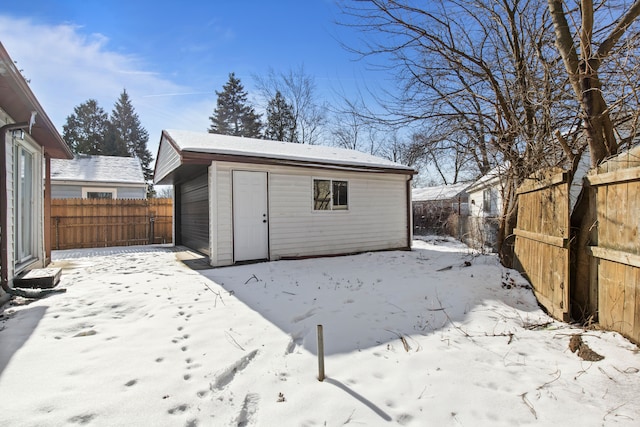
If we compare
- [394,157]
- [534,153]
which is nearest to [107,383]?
[534,153]

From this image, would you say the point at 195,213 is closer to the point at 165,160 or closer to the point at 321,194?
the point at 165,160

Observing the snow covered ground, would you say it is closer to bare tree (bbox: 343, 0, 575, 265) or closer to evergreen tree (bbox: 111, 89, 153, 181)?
bare tree (bbox: 343, 0, 575, 265)

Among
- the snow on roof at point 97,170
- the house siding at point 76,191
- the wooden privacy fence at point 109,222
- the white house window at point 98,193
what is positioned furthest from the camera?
the white house window at point 98,193

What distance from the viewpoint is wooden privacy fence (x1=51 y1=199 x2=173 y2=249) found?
1091cm

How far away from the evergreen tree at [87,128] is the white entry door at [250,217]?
28.2 metres

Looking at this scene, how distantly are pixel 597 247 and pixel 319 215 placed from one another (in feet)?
19.6

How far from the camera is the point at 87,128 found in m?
29.3

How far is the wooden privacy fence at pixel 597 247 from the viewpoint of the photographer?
113 inches

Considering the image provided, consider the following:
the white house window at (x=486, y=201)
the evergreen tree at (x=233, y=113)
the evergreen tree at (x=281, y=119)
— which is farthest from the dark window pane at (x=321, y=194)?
the evergreen tree at (x=233, y=113)

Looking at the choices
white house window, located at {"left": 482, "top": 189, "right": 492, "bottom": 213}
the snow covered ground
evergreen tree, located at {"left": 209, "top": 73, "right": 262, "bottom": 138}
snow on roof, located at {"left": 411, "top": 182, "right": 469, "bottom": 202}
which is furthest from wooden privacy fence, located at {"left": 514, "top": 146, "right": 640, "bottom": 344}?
evergreen tree, located at {"left": 209, "top": 73, "right": 262, "bottom": 138}

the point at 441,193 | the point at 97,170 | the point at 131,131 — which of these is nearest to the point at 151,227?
the point at 97,170

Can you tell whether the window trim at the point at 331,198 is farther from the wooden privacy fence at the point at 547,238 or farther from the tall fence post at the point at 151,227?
the tall fence post at the point at 151,227

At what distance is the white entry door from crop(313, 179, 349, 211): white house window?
1.51 m

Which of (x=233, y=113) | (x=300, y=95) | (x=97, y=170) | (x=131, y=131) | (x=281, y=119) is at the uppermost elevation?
(x=233, y=113)
